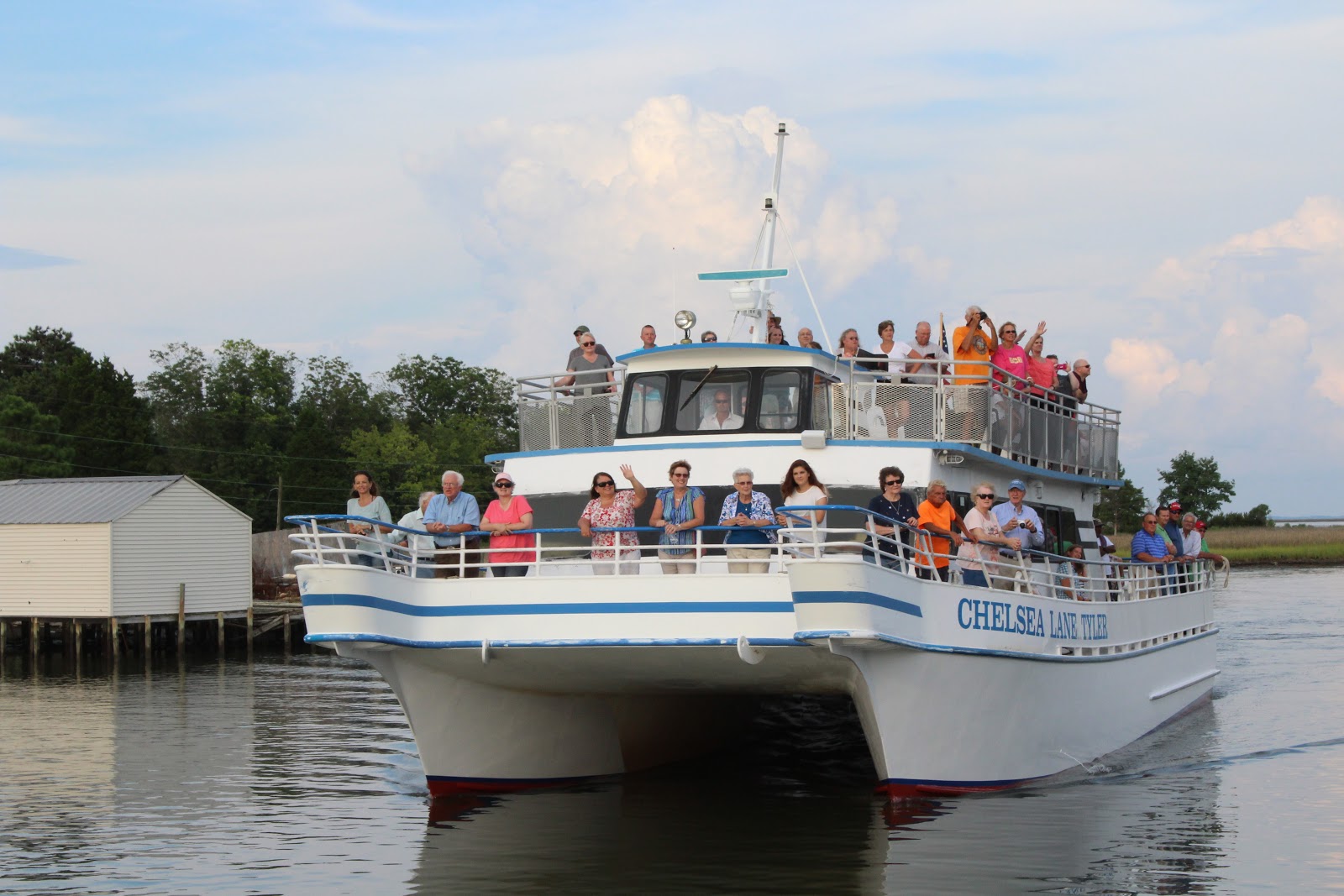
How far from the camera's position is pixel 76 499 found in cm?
4100

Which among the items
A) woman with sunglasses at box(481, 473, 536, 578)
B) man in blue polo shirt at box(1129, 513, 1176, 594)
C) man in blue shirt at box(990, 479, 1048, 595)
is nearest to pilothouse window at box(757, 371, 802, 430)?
man in blue shirt at box(990, 479, 1048, 595)

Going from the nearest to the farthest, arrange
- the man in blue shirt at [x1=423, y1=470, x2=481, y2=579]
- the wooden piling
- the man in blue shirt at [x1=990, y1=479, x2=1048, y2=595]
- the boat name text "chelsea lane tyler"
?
the boat name text "chelsea lane tyler" < the man in blue shirt at [x1=423, y1=470, x2=481, y2=579] < the man in blue shirt at [x1=990, y1=479, x2=1048, y2=595] < the wooden piling

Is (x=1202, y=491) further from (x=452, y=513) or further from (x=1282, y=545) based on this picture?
(x=452, y=513)

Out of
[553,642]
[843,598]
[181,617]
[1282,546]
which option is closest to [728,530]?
[843,598]

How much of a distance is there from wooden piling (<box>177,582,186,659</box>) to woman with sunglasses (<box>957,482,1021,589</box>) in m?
30.0

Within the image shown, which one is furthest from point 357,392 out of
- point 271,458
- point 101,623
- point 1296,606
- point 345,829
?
point 345,829

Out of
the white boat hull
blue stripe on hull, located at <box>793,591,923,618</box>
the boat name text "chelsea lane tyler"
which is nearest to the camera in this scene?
blue stripe on hull, located at <box>793,591,923,618</box>

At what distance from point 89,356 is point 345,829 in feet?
213

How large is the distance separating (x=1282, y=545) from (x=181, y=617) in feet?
200

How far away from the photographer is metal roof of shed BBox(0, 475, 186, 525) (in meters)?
39.7

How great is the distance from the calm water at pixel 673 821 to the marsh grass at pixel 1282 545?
6090 centimetres

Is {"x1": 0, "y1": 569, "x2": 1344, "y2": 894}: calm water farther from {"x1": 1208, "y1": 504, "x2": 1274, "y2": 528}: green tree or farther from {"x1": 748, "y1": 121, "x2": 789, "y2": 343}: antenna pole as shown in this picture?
{"x1": 1208, "y1": 504, "x2": 1274, "y2": 528}: green tree

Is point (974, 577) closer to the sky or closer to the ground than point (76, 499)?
closer to the ground

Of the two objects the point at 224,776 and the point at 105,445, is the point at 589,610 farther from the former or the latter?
the point at 105,445
